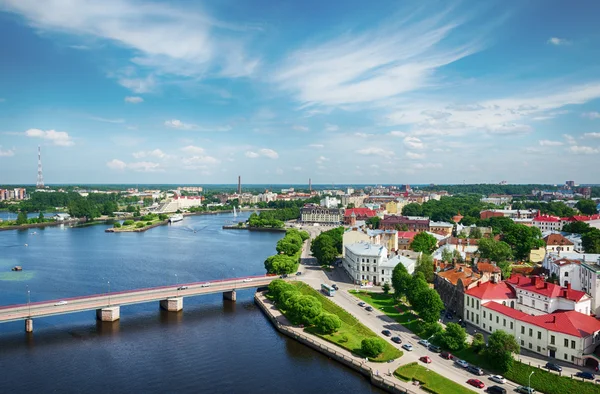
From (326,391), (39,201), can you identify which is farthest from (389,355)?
(39,201)

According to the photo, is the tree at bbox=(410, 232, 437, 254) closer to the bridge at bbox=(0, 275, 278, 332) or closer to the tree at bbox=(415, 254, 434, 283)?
the tree at bbox=(415, 254, 434, 283)

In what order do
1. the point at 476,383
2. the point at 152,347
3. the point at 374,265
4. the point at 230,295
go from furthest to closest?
the point at 374,265 < the point at 230,295 < the point at 152,347 < the point at 476,383

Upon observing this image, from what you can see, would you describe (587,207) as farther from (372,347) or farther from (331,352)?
(331,352)

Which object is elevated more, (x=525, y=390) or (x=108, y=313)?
(x=108, y=313)

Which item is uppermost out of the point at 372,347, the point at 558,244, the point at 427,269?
the point at 558,244

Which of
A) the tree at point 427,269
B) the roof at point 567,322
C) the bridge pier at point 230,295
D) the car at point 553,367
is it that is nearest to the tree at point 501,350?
the car at point 553,367

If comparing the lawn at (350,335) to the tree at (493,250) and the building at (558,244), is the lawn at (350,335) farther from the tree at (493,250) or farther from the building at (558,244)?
the building at (558,244)

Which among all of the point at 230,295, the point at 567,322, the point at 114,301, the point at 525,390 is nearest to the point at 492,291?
the point at 567,322
